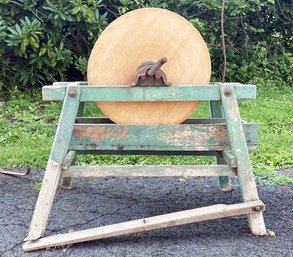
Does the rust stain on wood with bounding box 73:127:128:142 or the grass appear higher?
the grass

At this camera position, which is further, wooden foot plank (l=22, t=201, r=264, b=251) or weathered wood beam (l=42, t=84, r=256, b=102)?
weathered wood beam (l=42, t=84, r=256, b=102)

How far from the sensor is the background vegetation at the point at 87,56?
3.92 m

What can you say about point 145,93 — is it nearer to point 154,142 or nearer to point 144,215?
point 154,142

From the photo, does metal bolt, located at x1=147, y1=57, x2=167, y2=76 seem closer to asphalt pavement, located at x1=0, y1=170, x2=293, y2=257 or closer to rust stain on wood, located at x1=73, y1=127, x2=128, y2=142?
rust stain on wood, located at x1=73, y1=127, x2=128, y2=142

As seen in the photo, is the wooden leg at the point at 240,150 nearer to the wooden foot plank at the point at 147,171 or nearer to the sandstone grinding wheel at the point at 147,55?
the wooden foot plank at the point at 147,171

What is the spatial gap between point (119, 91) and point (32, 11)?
10.0ft

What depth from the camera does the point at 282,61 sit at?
6445 millimetres

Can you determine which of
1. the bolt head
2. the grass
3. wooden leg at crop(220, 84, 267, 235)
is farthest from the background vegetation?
the bolt head

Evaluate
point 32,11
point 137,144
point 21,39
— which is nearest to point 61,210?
point 137,144

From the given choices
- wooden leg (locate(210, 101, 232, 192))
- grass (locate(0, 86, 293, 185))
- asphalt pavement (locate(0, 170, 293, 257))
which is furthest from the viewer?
grass (locate(0, 86, 293, 185))

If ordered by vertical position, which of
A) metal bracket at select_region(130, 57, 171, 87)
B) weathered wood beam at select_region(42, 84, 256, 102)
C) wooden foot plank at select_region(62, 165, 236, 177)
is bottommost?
wooden foot plank at select_region(62, 165, 236, 177)

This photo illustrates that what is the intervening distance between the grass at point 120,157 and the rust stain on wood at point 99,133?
134cm

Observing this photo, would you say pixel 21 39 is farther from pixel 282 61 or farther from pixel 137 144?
pixel 282 61

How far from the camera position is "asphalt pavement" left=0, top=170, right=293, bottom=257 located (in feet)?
6.59
